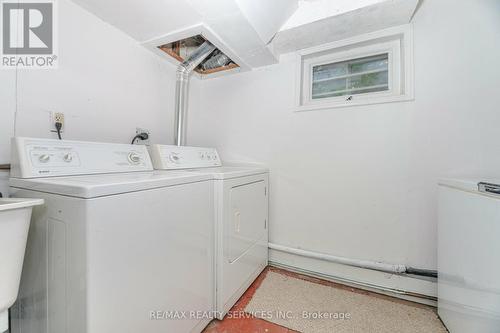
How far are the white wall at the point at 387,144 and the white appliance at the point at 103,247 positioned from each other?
3.23ft

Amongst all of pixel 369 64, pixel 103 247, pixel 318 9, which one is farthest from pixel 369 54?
pixel 103 247

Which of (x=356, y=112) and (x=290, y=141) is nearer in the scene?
(x=356, y=112)

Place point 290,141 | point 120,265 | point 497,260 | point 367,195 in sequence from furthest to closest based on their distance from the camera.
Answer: point 290,141
point 367,195
point 497,260
point 120,265

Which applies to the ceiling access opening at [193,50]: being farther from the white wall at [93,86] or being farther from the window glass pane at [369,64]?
the window glass pane at [369,64]

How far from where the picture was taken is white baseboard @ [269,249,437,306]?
134 centimetres

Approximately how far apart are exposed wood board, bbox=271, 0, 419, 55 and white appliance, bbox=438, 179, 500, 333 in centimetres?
114

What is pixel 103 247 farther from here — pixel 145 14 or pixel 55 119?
pixel 145 14

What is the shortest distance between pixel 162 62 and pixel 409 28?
79.0 inches

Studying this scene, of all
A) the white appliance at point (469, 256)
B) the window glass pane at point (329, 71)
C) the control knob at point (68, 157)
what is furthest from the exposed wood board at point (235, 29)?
the white appliance at point (469, 256)

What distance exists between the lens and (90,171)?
3.29 feet

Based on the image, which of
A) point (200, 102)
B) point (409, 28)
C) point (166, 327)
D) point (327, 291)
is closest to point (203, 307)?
point (166, 327)

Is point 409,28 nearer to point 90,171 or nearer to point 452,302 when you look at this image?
point 452,302

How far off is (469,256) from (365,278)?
714mm

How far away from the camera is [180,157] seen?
5.06 feet
